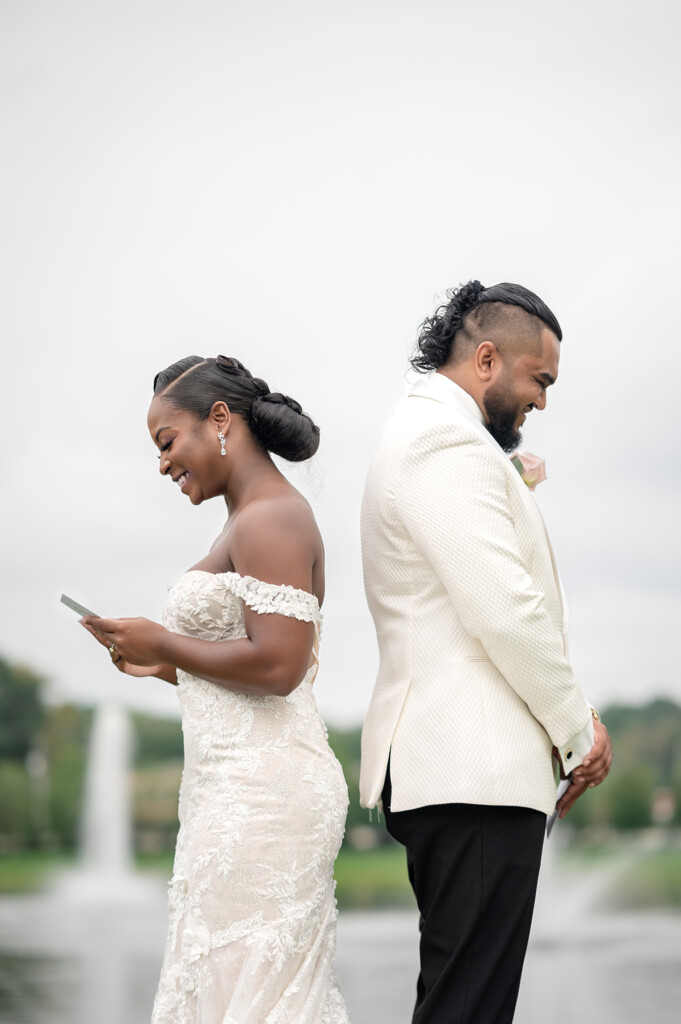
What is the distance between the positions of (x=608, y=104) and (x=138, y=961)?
6.38 metres

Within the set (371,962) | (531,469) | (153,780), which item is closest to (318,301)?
(153,780)

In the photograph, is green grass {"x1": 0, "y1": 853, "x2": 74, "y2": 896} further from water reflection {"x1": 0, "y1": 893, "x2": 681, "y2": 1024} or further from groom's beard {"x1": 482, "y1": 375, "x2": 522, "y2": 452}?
groom's beard {"x1": 482, "y1": 375, "x2": 522, "y2": 452}

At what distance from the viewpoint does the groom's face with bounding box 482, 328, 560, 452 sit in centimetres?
213

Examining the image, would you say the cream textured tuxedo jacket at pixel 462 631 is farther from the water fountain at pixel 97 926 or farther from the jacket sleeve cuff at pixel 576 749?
the water fountain at pixel 97 926

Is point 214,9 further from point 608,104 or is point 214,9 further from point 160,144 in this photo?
point 608,104

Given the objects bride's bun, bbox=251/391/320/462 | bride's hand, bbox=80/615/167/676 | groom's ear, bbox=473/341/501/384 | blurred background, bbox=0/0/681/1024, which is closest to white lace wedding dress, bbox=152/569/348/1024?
bride's hand, bbox=80/615/167/676

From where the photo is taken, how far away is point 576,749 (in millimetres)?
1934

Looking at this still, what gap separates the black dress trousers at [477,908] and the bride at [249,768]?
0.68 feet

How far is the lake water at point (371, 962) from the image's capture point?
167 inches

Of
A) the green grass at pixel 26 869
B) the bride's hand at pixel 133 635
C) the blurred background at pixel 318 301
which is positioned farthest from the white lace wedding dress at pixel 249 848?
the green grass at pixel 26 869

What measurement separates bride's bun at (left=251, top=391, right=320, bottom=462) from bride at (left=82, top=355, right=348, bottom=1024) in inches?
2.5

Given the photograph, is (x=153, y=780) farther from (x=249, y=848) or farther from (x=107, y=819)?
(x=249, y=848)

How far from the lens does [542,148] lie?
852 cm

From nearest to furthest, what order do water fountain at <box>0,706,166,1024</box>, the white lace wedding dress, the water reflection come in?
the white lace wedding dress → the water reflection → water fountain at <box>0,706,166,1024</box>
